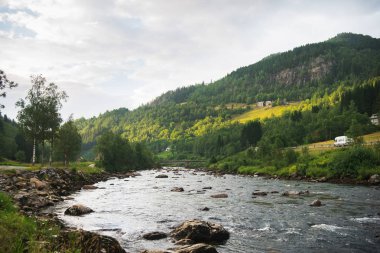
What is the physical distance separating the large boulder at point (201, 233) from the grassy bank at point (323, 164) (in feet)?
155

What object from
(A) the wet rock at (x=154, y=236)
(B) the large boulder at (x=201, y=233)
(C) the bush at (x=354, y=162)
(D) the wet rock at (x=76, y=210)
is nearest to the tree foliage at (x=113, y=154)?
(C) the bush at (x=354, y=162)

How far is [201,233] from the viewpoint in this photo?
20.2 m

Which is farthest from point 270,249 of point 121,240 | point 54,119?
point 54,119

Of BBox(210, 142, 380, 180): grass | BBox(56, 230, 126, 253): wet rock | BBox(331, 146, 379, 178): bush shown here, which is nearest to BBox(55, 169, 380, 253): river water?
BBox(56, 230, 126, 253): wet rock

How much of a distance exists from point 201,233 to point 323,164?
60735 millimetres

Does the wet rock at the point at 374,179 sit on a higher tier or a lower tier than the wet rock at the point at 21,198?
lower

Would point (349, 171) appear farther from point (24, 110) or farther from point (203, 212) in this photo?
point (24, 110)

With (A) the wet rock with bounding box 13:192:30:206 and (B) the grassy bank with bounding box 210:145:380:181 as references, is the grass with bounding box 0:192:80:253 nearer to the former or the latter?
(A) the wet rock with bounding box 13:192:30:206

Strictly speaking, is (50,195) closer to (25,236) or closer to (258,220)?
(258,220)

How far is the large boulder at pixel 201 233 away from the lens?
20016 millimetres

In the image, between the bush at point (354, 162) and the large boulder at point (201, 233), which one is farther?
the bush at point (354, 162)

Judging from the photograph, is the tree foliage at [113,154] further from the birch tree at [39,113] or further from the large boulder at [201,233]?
the large boulder at [201,233]

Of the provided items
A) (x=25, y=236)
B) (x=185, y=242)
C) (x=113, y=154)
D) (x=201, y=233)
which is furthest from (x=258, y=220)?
(x=113, y=154)

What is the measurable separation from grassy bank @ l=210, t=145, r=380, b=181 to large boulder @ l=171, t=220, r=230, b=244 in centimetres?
4712
